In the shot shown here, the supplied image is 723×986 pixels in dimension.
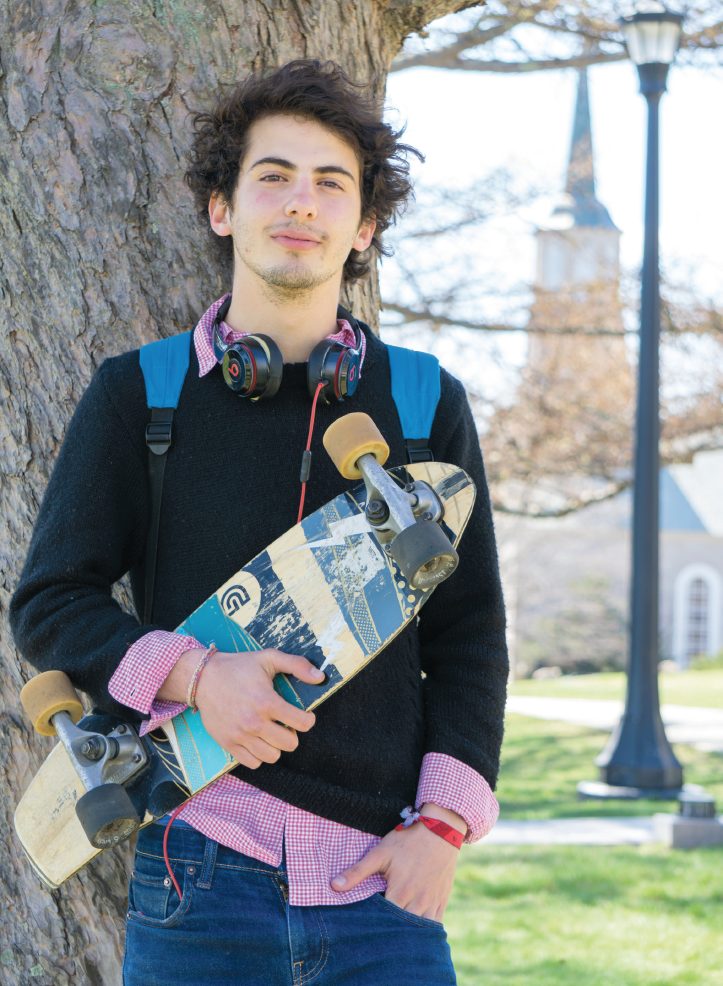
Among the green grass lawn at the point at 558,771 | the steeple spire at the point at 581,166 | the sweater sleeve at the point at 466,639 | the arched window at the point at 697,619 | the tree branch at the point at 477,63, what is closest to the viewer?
the sweater sleeve at the point at 466,639

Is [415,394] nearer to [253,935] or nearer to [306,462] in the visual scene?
[306,462]

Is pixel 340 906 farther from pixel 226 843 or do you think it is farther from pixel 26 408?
pixel 26 408

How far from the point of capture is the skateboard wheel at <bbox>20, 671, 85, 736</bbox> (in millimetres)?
1834

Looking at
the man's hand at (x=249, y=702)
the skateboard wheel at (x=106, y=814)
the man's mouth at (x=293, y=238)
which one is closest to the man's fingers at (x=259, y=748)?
the man's hand at (x=249, y=702)

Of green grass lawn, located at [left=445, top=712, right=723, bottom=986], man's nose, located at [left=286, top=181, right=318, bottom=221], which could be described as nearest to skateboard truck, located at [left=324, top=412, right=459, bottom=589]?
man's nose, located at [left=286, top=181, right=318, bottom=221]

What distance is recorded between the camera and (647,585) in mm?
7977

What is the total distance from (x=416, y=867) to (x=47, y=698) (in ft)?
2.49

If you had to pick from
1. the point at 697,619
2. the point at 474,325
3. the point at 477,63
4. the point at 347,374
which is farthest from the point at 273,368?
the point at 697,619

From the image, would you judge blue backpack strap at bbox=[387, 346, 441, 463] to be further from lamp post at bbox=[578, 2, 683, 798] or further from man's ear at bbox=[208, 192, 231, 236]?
lamp post at bbox=[578, 2, 683, 798]

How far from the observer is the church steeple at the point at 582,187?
842 centimetres

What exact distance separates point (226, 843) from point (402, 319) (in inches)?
272

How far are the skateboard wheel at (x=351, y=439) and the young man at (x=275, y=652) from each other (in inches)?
13.4

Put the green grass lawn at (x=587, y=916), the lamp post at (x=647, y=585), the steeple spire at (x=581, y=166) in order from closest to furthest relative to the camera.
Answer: the green grass lawn at (x=587, y=916)
the lamp post at (x=647, y=585)
the steeple spire at (x=581, y=166)

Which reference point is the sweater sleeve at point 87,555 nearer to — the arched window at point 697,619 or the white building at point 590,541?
the white building at point 590,541
